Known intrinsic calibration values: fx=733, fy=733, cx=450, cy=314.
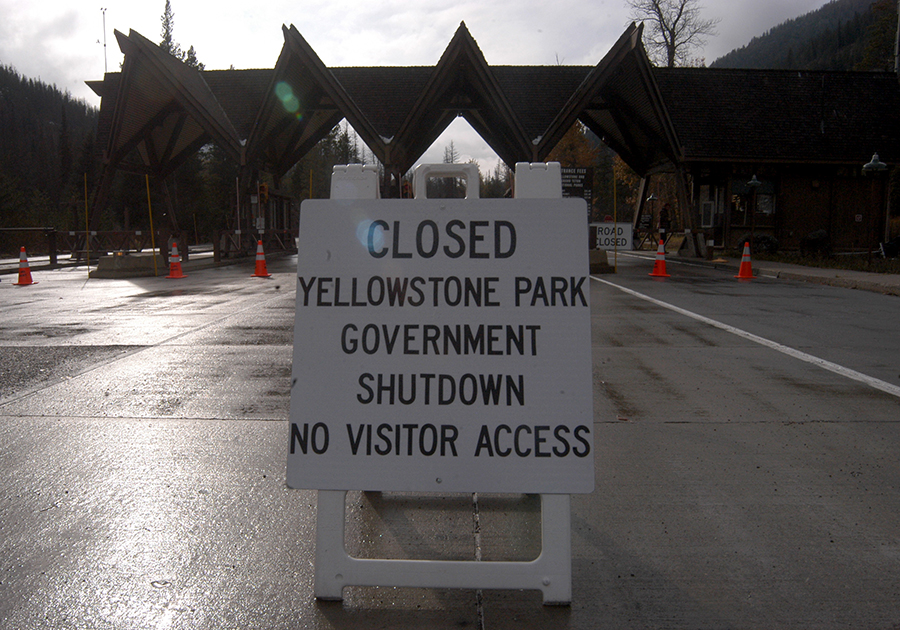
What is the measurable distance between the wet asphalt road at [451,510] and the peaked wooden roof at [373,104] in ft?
63.6

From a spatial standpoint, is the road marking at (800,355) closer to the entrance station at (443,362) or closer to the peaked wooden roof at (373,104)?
the entrance station at (443,362)

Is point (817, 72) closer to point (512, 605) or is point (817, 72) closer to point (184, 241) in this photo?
point (184, 241)

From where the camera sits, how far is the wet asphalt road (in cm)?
267

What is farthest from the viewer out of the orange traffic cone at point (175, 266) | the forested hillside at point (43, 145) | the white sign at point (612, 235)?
the forested hillside at point (43, 145)

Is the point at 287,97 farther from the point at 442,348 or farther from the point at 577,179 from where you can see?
the point at 442,348

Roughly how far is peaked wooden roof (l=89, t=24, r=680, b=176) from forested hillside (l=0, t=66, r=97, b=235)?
68.9 ft

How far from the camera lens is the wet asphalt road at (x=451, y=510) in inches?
105

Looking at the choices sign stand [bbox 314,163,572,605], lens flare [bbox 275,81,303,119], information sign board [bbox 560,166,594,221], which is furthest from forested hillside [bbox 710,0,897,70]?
sign stand [bbox 314,163,572,605]

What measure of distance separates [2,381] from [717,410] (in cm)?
594

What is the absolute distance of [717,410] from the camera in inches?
213

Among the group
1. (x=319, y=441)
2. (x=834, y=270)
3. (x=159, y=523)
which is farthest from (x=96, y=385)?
(x=834, y=270)

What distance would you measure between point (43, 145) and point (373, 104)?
121854 mm

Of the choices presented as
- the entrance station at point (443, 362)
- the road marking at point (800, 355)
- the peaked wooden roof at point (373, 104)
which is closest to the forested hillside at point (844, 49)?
the peaked wooden roof at point (373, 104)

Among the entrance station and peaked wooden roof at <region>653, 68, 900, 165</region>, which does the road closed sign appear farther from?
peaked wooden roof at <region>653, 68, 900, 165</region>
